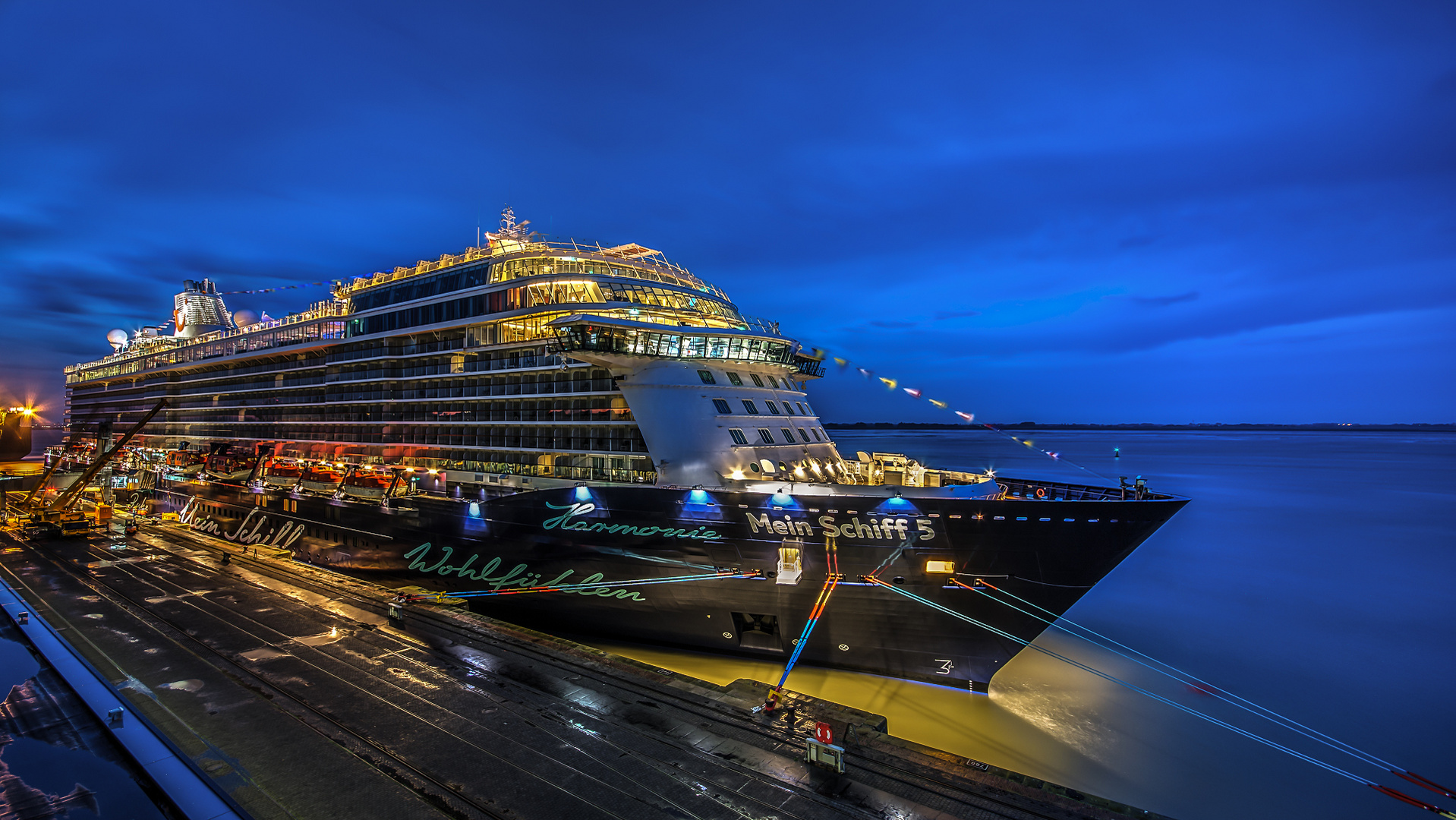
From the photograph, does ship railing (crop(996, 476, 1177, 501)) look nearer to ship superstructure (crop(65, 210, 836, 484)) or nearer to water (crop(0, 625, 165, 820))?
ship superstructure (crop(65, 210, 836, 484))

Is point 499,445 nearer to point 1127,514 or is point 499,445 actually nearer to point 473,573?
point 473,573

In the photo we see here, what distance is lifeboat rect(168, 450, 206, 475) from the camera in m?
35.2

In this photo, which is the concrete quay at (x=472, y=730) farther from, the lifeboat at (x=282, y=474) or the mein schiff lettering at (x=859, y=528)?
the lifeboat at (x=282, y=474)

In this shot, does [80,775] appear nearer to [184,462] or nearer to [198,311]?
[184,462]

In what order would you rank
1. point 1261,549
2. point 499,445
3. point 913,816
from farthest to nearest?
1. point 1261,549
2. point 499,445
3. point 913,816

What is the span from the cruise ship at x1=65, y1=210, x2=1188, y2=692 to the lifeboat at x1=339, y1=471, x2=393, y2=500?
112 millimetres

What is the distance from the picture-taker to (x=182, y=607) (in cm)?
1722

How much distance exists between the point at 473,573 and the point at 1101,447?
151m

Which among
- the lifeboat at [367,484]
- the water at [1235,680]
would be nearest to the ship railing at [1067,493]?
the water at [1235,680]

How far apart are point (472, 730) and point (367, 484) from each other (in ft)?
50.4

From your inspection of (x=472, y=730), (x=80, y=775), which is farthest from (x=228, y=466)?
(x=472, y=730)

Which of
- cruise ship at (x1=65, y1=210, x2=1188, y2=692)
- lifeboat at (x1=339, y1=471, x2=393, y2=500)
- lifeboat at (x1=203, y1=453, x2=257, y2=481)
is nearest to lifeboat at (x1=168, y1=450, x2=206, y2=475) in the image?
lifeboat at (x1=203, y1=453, x2=257, y2=481)

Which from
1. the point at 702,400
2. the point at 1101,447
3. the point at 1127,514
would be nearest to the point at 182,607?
the point at 702,400

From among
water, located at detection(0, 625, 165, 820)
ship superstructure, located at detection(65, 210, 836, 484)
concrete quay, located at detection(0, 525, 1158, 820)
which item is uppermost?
ship superstructure, located at detection(65, 210, 836, 484)
